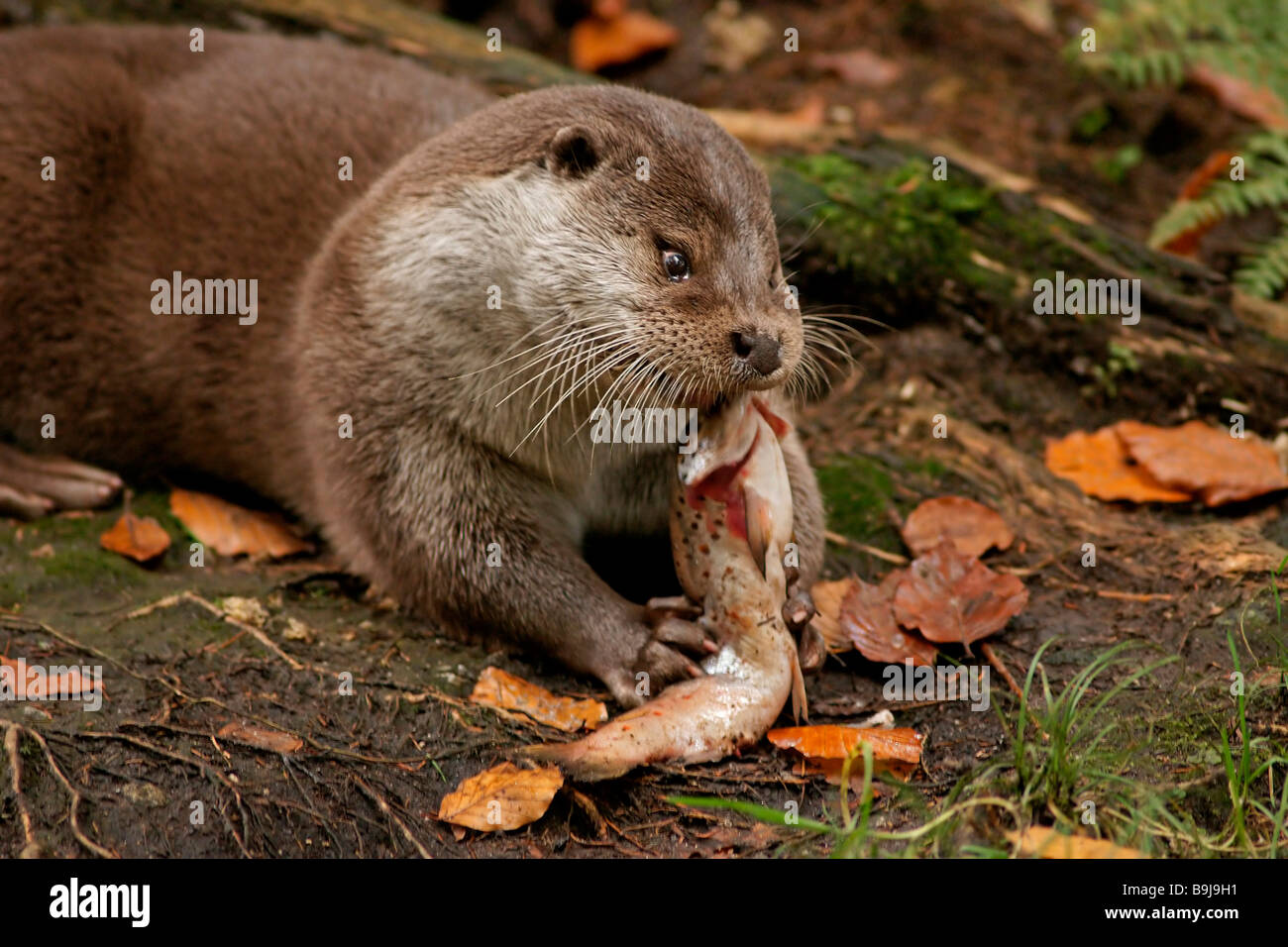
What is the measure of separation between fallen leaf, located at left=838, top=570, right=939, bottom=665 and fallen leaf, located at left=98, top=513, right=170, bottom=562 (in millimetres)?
1678

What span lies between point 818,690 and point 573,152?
1.23 metres

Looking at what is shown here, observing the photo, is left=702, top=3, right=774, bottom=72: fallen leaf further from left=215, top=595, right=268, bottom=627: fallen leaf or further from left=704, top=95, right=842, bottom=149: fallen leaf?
left=215, top=595, right=268, bottom=627: fallen leaf

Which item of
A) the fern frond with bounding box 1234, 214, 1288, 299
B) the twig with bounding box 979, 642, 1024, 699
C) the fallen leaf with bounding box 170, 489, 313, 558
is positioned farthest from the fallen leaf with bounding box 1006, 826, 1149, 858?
the fern frond with bounding box 1234, 214, 1288, 299

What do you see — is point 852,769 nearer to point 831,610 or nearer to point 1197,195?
point 831,610

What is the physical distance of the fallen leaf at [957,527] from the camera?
3205 millimetres

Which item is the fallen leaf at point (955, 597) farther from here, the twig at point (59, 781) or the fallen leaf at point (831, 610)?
the twig at point (59, 781)

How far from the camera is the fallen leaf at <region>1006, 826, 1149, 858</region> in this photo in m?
1.94

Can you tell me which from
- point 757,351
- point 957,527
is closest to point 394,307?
point 757,351

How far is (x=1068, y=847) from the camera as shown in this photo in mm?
1952

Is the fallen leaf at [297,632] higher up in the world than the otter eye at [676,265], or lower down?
lower down

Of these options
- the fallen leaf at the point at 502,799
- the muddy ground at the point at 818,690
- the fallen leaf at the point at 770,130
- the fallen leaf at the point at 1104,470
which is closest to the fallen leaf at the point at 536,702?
the muddy ground at the point at 818,690

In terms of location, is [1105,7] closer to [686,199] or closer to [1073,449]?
[1073,449]

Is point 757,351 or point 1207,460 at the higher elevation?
point 757,351

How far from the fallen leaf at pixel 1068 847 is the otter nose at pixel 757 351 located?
0.94 meters
